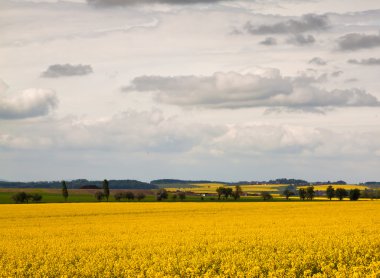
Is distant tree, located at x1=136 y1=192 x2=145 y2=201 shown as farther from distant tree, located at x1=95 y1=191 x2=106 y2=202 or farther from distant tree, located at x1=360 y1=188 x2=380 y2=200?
distant tree, located at x1=360 y1=188 x2=380 y2=200

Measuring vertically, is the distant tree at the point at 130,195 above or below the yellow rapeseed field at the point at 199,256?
below

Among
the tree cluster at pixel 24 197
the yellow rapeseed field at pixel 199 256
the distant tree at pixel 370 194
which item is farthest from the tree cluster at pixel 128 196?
the yellow rapeseed field at pixel 199 256

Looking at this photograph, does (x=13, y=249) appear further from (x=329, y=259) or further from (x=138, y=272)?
(x=329, y=259)

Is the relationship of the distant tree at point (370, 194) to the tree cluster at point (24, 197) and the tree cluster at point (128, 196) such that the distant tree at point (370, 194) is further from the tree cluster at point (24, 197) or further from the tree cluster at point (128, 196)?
the tree cluster at point (24, 197)

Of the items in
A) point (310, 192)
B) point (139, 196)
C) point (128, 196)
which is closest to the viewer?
point (139, 196)

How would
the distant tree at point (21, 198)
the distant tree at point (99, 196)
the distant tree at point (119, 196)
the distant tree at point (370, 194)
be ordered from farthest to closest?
the distant tree at point (370, 194), the distant tree at point (119, 196), the distant tree at point (99, 196), the distant tree at point (21, 198)

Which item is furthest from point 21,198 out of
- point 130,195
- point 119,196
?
point 130,195

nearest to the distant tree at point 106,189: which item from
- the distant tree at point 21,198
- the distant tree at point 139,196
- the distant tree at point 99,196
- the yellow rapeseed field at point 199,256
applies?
the distant tree at point 99,196

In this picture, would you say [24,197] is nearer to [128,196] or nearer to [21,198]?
[21,198]

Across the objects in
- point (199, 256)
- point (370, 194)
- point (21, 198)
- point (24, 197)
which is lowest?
point (21, 198)

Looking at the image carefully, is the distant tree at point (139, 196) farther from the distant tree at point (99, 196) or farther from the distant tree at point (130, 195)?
the distant tree at point (99, 196)

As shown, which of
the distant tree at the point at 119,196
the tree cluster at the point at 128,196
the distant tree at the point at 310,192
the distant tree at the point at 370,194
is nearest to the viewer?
the tree cluster at the point at 128,196

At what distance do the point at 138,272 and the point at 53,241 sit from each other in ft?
39.9

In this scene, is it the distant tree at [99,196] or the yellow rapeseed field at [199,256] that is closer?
the yellow rapeseed field at [199,256]
